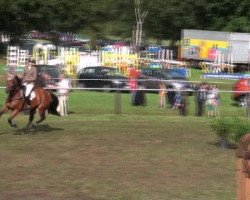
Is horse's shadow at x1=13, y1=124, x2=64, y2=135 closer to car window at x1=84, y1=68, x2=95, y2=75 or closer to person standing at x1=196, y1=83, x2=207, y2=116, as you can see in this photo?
person standing at x1=196, y1=83, x2=207, y2=116

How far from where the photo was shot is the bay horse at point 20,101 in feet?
66.9

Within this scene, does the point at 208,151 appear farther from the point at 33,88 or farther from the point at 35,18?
the point at 35,18

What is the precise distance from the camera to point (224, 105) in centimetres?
3288

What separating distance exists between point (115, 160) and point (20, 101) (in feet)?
19.3

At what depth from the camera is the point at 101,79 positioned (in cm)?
3966

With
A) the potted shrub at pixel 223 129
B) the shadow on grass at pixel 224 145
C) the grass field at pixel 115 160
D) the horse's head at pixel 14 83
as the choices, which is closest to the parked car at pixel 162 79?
the grass field at pixel 115 160

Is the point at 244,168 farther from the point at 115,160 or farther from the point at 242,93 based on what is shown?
the point at 242,93

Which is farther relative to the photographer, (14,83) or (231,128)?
(14,83)

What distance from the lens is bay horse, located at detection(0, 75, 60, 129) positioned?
20.4 m

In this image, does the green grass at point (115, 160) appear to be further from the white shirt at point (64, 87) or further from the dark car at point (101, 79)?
the dark car at point (101, 79)

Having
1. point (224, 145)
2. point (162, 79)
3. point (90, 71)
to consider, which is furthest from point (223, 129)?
point (90, 71)

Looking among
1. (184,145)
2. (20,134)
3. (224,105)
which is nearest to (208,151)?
(184,145)

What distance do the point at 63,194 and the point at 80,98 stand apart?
21.6 meters

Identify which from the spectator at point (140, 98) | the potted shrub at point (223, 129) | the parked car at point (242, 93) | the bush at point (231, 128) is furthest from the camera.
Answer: the parked car at point (242, 93)
